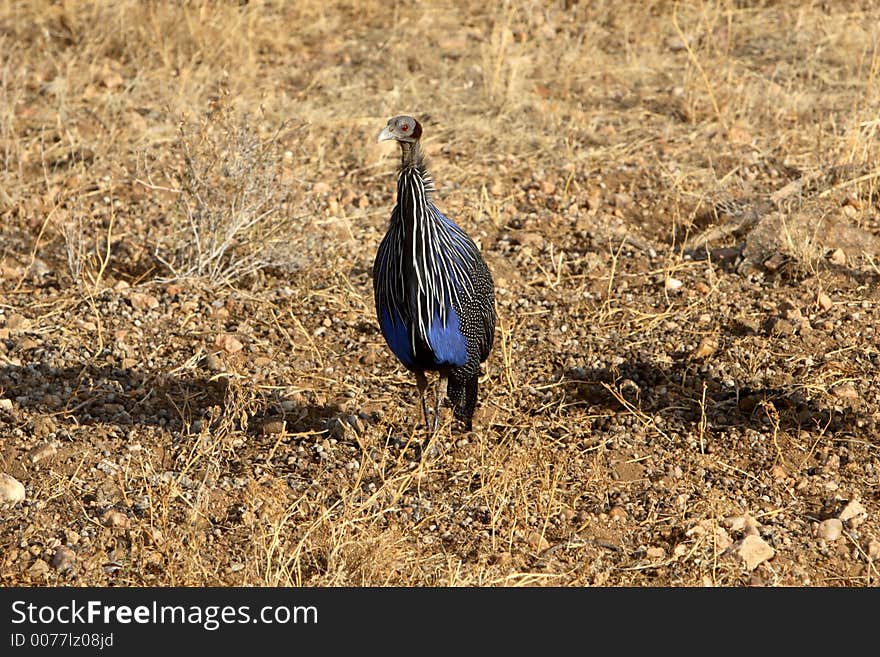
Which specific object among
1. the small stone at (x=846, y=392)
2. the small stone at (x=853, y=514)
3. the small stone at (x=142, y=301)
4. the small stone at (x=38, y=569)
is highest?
the small stone at (x=846, y=392)

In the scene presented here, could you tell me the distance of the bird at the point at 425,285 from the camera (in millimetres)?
4281

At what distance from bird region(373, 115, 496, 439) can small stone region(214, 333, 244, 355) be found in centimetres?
100

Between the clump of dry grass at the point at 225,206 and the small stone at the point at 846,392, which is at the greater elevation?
the clump of dry grass at the point at 225,206

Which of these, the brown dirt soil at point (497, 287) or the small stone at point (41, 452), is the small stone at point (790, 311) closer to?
the brown dirt soil at point (497, 287)

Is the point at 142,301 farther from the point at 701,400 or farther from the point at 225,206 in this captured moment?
the point at 701,400

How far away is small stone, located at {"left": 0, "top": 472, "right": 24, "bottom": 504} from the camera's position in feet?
13.8

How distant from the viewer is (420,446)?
15.4ft

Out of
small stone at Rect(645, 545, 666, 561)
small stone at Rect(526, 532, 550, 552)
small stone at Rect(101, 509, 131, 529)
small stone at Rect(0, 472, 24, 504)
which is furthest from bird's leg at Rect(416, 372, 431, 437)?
small stone at Rect(0, 472, 24, 504)

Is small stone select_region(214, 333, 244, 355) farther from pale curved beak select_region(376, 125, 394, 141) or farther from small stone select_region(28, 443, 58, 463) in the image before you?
pale curved beak select_region(376, 125, 394, 141)

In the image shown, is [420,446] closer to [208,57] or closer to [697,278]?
[697,278]

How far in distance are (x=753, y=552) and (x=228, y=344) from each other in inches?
95.6

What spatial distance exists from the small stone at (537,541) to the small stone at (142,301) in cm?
228

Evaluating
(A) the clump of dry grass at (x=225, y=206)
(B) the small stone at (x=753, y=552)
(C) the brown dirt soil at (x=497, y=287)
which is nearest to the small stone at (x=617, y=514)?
(C) the brown dirt soil at (x=497, y=287)

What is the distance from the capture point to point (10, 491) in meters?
4.21
